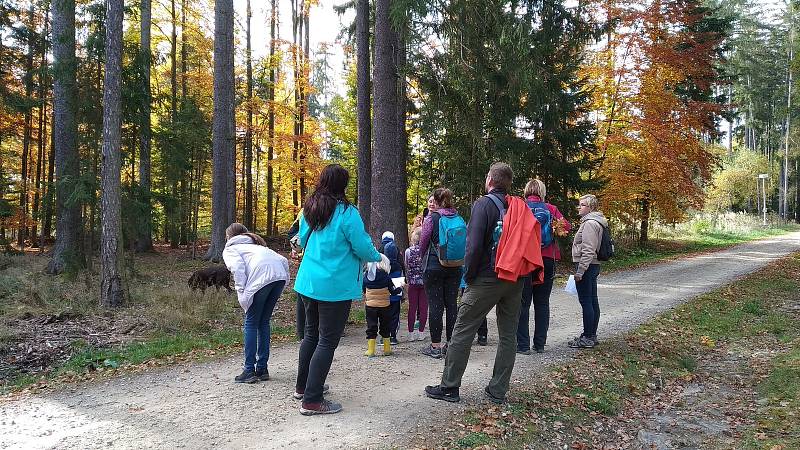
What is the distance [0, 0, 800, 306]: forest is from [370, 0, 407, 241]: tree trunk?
38mm

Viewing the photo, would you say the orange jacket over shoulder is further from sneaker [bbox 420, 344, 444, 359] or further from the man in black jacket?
sneaker [bbox 420, 344, 444, 359]

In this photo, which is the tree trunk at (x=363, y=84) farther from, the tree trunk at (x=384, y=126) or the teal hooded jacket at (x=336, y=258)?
the teal hooded jacket at (x=336, y=258)

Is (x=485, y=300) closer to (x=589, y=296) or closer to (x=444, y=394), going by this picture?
(x=444, y=394)

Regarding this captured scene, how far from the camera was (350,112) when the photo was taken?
25.8 m

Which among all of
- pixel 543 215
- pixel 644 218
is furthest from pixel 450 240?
pixel 644 218

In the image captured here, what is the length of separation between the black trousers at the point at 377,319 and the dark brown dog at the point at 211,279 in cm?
633

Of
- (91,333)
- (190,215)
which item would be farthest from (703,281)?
(190,215)

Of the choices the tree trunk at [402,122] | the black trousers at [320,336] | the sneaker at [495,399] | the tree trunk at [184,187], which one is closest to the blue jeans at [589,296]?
the sneaker at [495,399]

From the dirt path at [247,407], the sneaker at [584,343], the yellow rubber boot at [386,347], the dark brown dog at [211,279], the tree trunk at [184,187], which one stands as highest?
the tree trunk at [184,187]

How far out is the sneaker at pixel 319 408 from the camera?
4488 mm

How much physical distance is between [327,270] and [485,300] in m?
1.49

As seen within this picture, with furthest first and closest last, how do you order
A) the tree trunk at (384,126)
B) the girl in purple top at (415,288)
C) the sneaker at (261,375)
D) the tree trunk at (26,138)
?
the tree trunk at (26,138), the tree trunk at (384,126), the girl in purple top at (415,288), the sneaker at (261,375)

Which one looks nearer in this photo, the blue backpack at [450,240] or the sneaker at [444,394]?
the sneaker at [444,394]

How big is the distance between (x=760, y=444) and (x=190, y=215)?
764 inches
